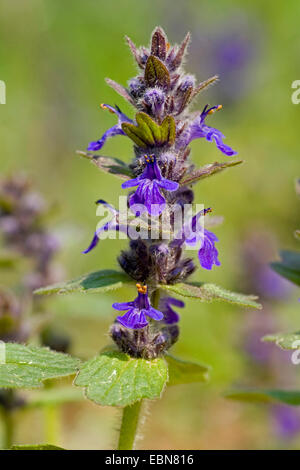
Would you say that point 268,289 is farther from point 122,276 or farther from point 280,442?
point 122,276

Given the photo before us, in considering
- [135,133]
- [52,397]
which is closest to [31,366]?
[135,133]

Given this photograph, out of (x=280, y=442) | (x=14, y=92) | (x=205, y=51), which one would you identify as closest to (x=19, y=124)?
(x=14, y=92)

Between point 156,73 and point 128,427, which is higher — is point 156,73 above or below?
above

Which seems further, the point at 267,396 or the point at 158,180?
Answer: the point at 267,396

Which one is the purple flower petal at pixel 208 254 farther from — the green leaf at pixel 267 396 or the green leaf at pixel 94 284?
the green leaf at pixel 267 396

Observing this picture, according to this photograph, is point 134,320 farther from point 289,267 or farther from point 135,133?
point 289,267

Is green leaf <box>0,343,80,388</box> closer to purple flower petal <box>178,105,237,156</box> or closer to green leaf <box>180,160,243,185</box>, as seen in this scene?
green leaf <box>180,160,243,185</box>

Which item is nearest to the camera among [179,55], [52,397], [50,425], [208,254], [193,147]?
[208,254]
